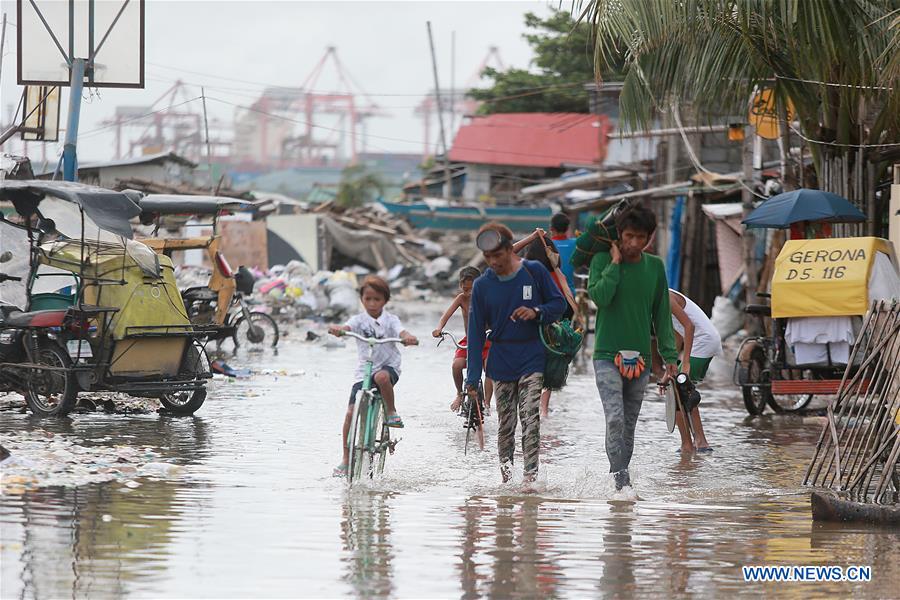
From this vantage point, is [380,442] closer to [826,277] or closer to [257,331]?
[826,277]

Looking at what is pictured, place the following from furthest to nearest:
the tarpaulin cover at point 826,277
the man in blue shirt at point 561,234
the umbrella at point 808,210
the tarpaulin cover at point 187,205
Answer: the tarpaulin cover at point 187,205
the man in blue shirt at point 561,234
the umbrella at point 808,210
the tarpaulin cover at point 826,277

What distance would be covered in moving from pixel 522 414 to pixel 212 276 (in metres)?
10.5

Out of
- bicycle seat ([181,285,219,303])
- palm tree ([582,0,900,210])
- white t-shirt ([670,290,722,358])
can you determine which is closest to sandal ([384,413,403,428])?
white t-shirt ([670,290,722,358])

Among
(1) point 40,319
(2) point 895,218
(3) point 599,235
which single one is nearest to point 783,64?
(2) point 895,218

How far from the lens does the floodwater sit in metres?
5.95

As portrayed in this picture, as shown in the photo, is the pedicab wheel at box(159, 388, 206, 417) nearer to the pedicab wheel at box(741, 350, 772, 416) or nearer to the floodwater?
the floodwater

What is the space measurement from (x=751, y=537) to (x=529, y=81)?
49.2 m

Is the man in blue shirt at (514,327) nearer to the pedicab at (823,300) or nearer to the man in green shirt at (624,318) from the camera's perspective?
the man in green shirt at (624,318)

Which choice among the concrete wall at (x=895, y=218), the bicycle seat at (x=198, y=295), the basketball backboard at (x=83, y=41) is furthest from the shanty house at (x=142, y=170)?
the concrete wall at (x=895, y=218)

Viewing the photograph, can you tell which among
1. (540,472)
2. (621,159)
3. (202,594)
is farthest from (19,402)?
(621,159)

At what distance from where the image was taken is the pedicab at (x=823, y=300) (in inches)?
479

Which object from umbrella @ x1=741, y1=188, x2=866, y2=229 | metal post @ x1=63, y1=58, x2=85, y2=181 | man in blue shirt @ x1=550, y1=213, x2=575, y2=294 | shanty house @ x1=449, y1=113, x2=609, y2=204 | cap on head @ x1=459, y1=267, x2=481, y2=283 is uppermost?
shanty house @ x1=449, y1=113, x2=609, y2=204

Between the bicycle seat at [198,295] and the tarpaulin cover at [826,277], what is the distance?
25.1ft

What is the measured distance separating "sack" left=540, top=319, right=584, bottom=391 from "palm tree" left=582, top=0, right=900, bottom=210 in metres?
4.26
